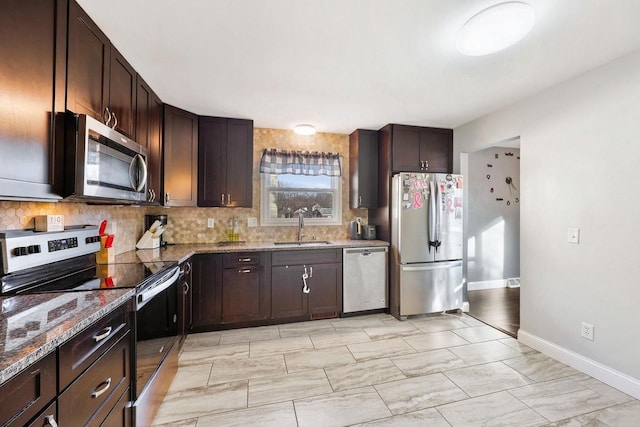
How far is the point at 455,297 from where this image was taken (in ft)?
11.2

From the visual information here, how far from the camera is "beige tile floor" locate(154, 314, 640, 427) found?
1705 millimetres

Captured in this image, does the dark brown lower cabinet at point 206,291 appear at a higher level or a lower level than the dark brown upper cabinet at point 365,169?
lower

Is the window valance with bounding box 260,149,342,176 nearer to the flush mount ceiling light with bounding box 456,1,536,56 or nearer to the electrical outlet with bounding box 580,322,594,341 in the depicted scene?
the flush mount ceiling light with bounding box 456,1,536,56

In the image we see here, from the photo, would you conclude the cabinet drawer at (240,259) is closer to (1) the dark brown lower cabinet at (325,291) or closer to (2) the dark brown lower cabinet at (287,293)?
(2) the dark brown lower cabinet at (287,293)

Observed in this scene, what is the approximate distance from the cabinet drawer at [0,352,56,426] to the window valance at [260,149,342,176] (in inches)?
112

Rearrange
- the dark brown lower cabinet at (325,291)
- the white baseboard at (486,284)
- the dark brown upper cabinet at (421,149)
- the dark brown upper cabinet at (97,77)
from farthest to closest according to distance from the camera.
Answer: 1. the white baseboard at (486,284)
2. the dark brown upper cabinet at (421,149)
3. the dark brown lower cabinet at (325,291)
4. the dark brown upper cabinet at (97,77)

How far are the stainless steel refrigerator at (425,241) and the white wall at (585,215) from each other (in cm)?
75

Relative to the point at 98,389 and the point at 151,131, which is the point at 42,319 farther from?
the point at 151,131

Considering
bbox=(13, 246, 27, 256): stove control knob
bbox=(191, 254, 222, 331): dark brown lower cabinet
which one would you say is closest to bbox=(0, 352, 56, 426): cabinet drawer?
bbox=(13, 246, 27, 256): stove control knob

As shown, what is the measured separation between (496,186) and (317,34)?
14.0 ft

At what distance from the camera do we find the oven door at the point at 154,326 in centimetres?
150

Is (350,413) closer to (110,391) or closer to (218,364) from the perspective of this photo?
(218,364)

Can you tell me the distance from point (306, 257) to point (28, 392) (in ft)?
8.18

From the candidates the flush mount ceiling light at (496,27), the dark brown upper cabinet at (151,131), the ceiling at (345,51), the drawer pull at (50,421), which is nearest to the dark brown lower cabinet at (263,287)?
the dark brown upper cabinet at (151,131)
